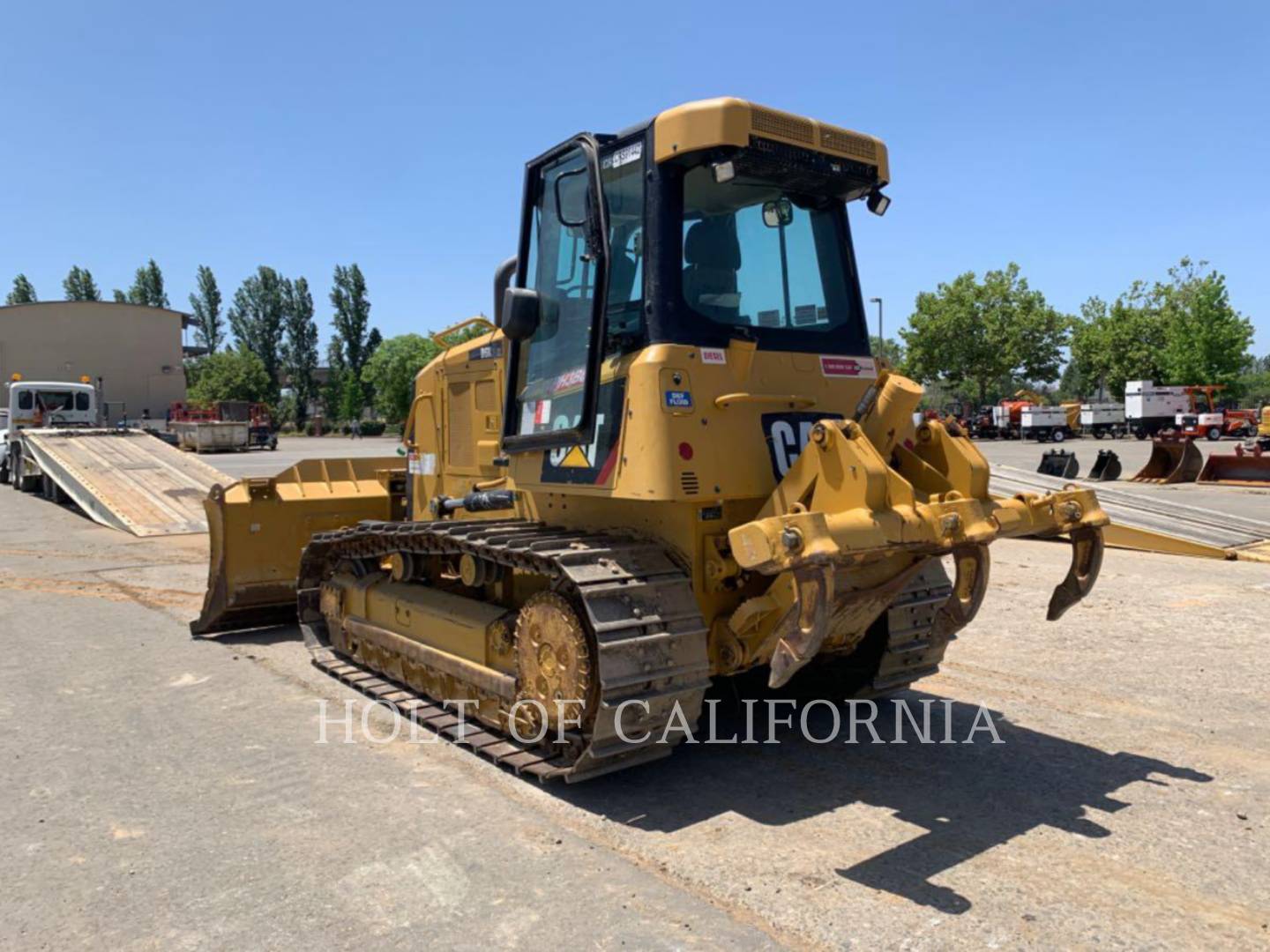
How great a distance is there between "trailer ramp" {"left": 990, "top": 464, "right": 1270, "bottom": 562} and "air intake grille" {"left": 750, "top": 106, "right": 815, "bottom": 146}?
7.17m

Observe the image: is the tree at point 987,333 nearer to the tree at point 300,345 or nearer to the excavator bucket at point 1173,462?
the excavator bucket at point 1173,462

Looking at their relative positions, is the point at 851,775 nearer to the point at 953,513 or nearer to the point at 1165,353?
the point at 953,513

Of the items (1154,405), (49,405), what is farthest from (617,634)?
(1154,405)

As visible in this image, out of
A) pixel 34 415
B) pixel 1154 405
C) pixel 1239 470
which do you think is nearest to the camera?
pixel 1239 470

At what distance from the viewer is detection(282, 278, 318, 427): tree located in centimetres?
7850

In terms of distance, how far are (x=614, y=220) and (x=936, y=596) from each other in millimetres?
2915

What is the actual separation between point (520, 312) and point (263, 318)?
80.8 metres

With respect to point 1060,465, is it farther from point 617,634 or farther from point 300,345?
point 300,345

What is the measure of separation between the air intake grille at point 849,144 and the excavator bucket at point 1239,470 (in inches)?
684

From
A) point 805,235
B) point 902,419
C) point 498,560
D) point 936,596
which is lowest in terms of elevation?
point 936,596

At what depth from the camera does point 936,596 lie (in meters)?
5.78

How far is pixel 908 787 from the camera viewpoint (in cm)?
467

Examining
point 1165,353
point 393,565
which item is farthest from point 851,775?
point 1165,353

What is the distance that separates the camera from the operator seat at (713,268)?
4.71 m
